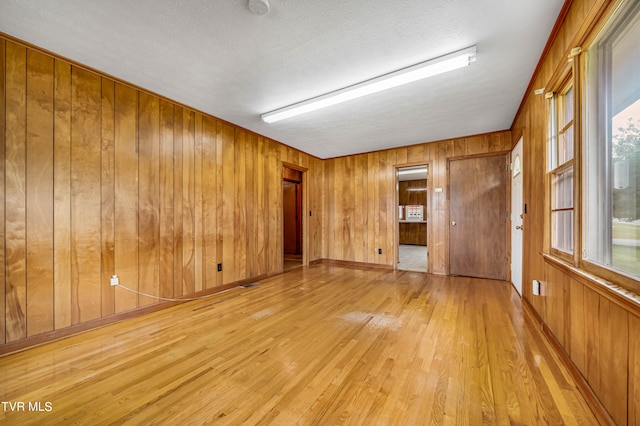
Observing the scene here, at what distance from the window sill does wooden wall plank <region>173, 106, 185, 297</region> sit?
3793 millimetres

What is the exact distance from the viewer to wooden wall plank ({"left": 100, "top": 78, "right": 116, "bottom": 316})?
247 centimetres

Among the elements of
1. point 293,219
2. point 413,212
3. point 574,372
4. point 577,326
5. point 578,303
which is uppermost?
point 413,212

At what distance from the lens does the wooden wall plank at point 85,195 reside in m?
2.29

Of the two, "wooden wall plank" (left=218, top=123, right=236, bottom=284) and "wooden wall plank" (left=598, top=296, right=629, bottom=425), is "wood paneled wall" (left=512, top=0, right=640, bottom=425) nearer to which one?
"wooden wall plank" (left=598, top=296, right=629, bottom=425)

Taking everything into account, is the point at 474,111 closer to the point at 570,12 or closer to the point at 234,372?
the point at 570,12

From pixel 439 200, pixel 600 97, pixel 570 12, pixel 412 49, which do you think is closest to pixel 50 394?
pixel 412 49

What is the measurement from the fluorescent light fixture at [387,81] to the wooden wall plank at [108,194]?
1.76 metres

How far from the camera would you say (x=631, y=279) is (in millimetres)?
1088

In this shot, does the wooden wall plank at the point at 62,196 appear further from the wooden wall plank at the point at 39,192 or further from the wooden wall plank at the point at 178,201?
the wooden wall plank at the point at 178,201

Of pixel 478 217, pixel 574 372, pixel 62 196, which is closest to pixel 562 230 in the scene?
pixel 574 372

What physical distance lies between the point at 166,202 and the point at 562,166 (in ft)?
13.2

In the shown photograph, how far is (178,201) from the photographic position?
312 centimetres

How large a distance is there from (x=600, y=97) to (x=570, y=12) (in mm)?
739

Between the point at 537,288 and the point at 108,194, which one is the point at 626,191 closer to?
the point at 537,288
